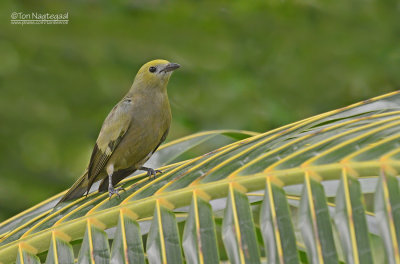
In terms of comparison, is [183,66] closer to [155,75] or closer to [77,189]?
[155,75]

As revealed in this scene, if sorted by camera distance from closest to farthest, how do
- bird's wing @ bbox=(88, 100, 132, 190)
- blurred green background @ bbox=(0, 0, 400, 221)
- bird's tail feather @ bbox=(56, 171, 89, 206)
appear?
1. bird's tail feather @ bbox=(56, 171, 89, 206)
2. bird's wing @ bbox=(88, 100, 132, 190)
3. blurred green background @ bbox=(0, 0, 400, 221)

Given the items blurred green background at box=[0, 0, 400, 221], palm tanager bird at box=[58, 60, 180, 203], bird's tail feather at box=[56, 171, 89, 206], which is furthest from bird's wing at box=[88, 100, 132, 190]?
blurred green background at box=[0, 0, 400, 221]

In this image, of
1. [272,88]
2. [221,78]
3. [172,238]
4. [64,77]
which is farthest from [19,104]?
[172,238]

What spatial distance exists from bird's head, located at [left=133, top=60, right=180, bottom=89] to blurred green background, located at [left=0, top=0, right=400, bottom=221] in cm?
331

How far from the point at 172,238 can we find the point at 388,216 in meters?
0.54

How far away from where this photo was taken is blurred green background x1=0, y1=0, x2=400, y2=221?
7547 mm

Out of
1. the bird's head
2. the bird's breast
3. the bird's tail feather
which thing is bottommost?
the bird's tail feather

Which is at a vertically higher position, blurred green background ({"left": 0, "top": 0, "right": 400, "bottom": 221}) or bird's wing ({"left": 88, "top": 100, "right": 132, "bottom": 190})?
blurred green background ({"left": 0, "top": 0, "right": 400, "bottom": 221})

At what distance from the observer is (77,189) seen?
287 centimetres

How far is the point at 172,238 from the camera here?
1621 mm

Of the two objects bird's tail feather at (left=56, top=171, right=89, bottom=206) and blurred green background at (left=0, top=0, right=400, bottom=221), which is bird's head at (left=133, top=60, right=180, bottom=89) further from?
blurred green background at (left=0, top=0, right=400, bottom=221)

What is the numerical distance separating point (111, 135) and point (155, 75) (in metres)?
0.46

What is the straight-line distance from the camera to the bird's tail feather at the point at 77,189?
2705 millimetres

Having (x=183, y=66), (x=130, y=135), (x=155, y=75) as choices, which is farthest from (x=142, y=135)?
(x=183, y=66)
